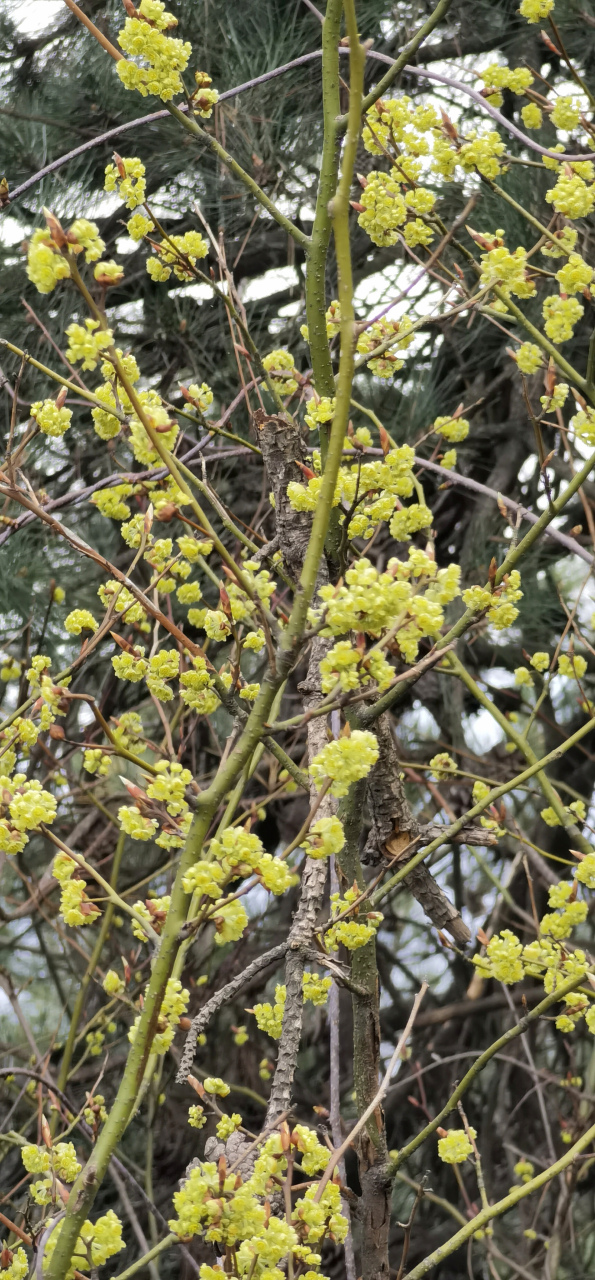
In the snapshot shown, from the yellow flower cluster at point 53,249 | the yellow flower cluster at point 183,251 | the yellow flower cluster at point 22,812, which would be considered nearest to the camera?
the yellow flower cluster at point 53,249

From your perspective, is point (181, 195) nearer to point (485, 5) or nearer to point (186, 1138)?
point (485, 5)

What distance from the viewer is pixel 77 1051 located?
3072 mm

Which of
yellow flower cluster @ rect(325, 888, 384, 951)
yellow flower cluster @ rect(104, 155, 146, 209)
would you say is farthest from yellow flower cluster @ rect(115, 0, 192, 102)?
yellow flower cluster @ rect(325, 888, 384, 951)

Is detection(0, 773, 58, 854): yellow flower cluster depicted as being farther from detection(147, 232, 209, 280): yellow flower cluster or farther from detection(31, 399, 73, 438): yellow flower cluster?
detection(147, 232, 209, 280): yellow flower cluster

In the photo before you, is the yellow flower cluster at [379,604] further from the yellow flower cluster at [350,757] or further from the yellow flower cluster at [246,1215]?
the yellow flower cluster at [246,1215]

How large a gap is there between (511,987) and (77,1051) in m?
1.29

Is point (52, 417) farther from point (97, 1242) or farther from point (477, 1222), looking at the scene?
point (477, 1222)

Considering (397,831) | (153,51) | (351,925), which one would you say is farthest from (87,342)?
(397,831)

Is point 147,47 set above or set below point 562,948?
above

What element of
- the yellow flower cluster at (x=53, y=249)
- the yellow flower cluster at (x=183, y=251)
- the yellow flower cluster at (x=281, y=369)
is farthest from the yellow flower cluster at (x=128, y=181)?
the yellow flower cluster at (x=53, y=249)

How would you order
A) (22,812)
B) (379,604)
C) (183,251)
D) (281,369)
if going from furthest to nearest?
(281,369), (183,251), (22,812), (379,604)

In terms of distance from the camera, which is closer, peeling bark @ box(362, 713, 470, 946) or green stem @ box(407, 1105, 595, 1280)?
green stem @ box(407, 1105, 595, 1280)

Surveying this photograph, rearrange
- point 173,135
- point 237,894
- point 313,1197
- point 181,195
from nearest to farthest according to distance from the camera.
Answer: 1. point 237,894
2. point 313,1197
3. point 173,135
4. point 181,195

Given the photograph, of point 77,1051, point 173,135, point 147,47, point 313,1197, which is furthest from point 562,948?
point 77,1051
